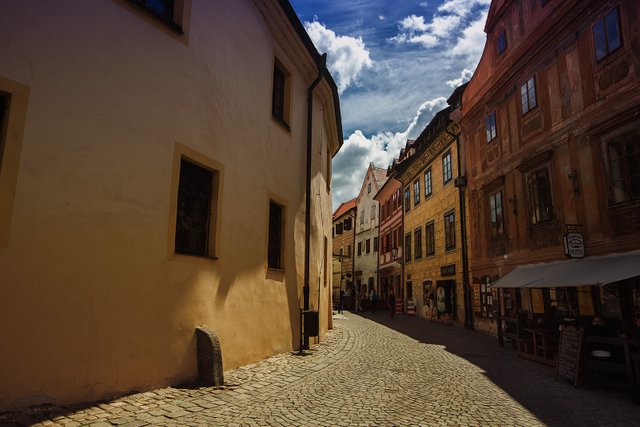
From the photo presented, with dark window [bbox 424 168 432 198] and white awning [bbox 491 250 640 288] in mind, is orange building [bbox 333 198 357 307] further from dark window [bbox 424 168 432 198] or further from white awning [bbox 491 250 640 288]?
white awning [bbox 491 250 640 288]

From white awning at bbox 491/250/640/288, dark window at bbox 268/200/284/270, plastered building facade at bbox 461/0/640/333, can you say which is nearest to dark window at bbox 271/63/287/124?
dark window at bbox 268/200/284/270

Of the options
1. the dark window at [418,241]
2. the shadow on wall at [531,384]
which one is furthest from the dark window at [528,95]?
the dark window at [418,241]

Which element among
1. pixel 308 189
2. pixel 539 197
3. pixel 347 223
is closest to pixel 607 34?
pixel 539 197

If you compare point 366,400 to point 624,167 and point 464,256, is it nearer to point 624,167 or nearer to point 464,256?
point 624,167

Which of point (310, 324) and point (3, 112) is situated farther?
point (310, 324)

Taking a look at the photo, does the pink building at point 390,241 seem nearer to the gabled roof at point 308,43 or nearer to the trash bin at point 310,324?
the gabled roof at point 308,43

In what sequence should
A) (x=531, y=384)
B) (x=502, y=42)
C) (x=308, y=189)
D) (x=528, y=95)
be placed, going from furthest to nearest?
(x=502, y=42)
(x=528, y=95)
(x=308, y=189)
(x=531, y=384)

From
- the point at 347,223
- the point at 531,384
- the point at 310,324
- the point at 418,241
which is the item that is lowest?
the point at 531,384

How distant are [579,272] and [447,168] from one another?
492 inches

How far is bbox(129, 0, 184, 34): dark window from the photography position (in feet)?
20.8

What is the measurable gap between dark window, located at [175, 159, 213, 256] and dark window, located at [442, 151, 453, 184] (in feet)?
50.5

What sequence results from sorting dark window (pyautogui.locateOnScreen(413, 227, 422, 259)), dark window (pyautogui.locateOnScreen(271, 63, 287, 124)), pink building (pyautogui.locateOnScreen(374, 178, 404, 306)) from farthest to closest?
pink building (pyautogui.locateOnScreen(374, 178, 404, 306)) < dark window (pyautogui.locateOnScreen(413, 227, 422, 259)) < dark window (pyautogui.locateOnScreen(271, 63, 287, 124))

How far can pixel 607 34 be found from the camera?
33.3 feet

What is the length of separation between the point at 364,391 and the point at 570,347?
3929mm
